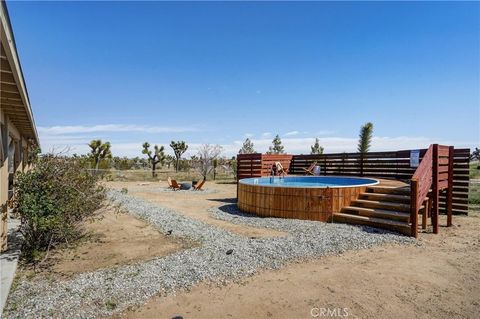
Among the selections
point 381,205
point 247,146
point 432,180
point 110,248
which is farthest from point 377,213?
point 247,146

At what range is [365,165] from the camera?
13039 mm

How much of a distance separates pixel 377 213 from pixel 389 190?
127cm

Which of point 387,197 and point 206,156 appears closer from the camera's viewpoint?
point 387,197

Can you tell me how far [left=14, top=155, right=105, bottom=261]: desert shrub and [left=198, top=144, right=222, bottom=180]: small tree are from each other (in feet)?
64.5

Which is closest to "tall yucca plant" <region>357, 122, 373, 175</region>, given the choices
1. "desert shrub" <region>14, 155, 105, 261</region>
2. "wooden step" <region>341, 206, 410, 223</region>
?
"wooden step" <region>341, 206, 410, 223</region>

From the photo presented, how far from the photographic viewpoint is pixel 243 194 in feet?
32.8

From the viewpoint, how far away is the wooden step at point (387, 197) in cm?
777

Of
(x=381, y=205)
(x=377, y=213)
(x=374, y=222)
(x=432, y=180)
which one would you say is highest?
(x=432, y=180)

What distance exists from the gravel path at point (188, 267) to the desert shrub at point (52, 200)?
1329 mm

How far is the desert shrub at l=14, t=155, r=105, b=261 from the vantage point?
16.3 feet

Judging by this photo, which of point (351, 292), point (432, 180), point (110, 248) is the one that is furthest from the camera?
point (432, 180)

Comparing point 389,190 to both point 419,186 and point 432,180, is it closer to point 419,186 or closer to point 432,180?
point 432,180

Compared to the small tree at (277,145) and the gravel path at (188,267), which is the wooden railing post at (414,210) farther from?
the small tree at (277,145)

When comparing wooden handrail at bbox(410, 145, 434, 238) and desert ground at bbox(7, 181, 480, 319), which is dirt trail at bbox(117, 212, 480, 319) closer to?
desert ground at bbox(7, 181, 480, 319)
